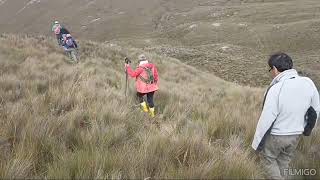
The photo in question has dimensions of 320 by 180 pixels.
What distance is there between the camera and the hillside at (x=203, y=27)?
116 feet

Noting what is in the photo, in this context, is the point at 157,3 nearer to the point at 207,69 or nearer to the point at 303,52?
the point at 303,52

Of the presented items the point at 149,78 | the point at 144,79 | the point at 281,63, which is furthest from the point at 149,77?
the point at 281,63

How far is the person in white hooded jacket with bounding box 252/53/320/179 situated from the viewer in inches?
218

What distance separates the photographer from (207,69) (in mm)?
32688

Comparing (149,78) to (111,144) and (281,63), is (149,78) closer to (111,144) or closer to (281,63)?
(281,63)

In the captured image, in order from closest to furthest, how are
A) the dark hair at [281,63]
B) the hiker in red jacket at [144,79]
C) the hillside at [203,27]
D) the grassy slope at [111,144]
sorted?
the grassy slope at [111,144] → the dark hair at [281,63] → the hiker in red jacket at [144,79] → the hillside at [203,27]

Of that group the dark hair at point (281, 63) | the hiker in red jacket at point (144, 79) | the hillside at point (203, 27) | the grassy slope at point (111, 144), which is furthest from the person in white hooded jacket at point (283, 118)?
the hillside at point (203, 27)

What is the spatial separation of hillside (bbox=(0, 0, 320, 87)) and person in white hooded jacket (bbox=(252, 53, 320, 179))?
51.5 feet

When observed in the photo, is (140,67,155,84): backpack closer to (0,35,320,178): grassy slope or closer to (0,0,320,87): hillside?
(0,35,320,178): grassy slope

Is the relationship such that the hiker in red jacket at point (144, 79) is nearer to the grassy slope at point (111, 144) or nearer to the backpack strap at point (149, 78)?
the backpack strap at point (149, 78)

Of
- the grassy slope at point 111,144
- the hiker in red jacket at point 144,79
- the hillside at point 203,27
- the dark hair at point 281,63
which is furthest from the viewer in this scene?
the hillside at point 203,27

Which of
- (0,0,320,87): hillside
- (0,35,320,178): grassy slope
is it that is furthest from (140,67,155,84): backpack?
(0,0,320,87): hillside

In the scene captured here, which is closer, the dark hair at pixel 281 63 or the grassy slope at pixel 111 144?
the grassy slope at pixel 111 144

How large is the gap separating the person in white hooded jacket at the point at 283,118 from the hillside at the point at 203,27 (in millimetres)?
15697
